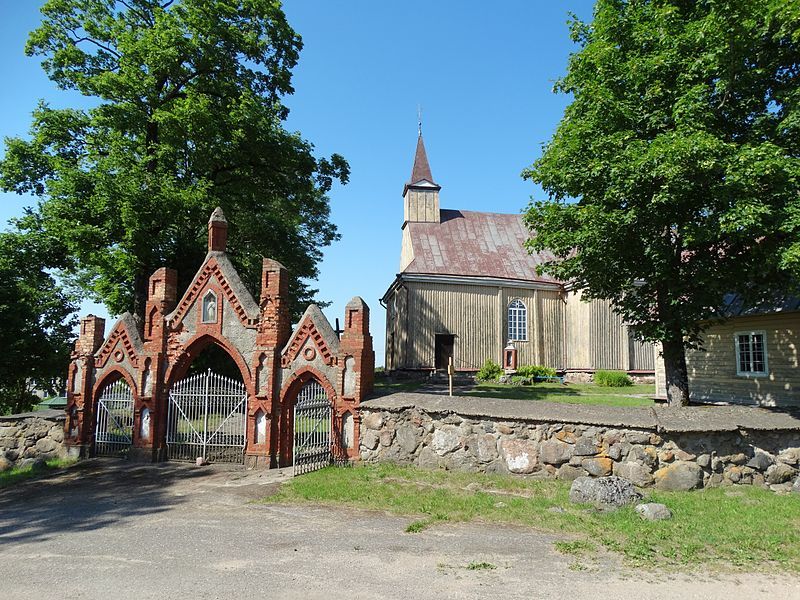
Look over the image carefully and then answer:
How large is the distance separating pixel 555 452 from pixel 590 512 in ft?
6.93

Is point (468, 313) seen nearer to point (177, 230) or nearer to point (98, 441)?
point (177, 230)

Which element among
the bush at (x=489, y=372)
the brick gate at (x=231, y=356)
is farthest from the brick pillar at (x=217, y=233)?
the bush at (x=489, y=372)

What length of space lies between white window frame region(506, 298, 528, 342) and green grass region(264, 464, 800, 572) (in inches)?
800

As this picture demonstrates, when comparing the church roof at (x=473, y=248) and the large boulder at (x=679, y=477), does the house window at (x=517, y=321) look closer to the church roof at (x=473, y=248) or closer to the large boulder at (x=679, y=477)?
the church roof at (x=473, y=248)

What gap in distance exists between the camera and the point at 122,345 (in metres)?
14.4

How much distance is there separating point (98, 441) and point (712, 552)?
47.7 feet

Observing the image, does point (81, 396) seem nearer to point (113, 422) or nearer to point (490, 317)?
point (113, 422)

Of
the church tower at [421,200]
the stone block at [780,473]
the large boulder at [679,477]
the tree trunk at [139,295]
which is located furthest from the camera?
the church tower at [421,200]

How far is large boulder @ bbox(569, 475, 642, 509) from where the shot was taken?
8.83 m

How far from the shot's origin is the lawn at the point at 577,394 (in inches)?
767

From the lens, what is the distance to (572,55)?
14.1m

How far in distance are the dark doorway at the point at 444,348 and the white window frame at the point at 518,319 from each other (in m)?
3.47

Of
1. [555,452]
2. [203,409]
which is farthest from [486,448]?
[203,409]

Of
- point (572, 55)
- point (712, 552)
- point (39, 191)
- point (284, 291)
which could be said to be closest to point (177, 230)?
point (39, 191)
